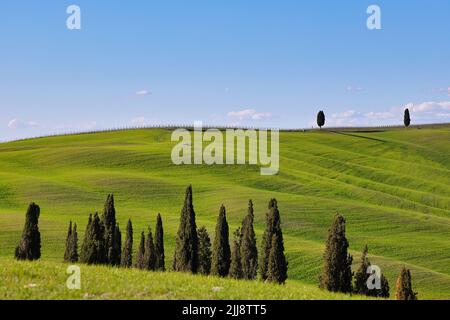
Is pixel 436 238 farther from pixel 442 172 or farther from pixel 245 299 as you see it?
pixel 245 299

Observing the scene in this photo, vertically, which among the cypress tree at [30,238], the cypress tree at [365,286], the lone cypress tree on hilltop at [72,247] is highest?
the cypress tree at [30,238]

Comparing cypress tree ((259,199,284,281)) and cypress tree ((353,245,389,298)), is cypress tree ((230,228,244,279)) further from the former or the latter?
cypress tree ((353,245,389,298))

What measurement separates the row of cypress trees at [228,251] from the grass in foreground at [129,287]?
37670mm

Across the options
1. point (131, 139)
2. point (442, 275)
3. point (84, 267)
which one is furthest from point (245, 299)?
point (131, 139)

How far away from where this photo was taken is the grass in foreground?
1822 centimetres

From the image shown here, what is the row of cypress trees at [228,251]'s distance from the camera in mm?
60969

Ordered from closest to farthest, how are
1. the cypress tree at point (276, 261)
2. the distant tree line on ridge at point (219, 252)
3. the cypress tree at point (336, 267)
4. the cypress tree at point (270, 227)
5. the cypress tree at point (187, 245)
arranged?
1. the cypress tree at point (336, 267)
2. the distant tree line on ridge at point (219, 252)
3. the cypress tree at point (187, 245)
4. the cypress tree at point (276, 261)
5. the cypress tree at point (270, 227)

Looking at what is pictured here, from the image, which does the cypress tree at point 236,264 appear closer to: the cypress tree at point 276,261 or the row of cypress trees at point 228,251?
the row of cypress trees at point 228,251

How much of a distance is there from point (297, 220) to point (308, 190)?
2602 centimetres

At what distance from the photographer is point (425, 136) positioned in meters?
192

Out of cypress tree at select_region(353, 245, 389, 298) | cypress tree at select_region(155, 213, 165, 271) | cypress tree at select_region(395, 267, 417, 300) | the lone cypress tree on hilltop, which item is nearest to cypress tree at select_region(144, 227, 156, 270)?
cypress tree at select_region(155, 213, 165, 271)

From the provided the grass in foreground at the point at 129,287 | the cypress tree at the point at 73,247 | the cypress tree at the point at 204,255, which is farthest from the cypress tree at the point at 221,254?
the grass in foreground at the point at 129,287

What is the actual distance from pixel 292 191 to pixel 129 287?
108m

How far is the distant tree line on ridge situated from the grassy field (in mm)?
5564
